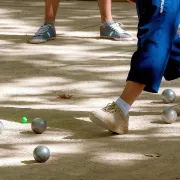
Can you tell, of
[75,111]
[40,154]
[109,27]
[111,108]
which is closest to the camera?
[40,154]

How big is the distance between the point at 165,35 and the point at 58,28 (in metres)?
4.46

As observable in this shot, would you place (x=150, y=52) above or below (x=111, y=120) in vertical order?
above

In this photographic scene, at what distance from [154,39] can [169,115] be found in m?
0.56

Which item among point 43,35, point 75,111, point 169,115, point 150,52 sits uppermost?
point 150,52

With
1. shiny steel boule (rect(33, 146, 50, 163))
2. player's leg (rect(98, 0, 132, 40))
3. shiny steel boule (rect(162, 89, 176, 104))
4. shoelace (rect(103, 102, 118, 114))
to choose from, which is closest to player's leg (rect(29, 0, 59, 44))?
player's leg (rect(98, 0, 132, 40))

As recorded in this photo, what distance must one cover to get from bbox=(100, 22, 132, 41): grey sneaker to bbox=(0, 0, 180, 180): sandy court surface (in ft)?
0.40

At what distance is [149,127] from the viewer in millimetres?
5262

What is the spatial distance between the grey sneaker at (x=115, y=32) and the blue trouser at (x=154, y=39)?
3.40 metres

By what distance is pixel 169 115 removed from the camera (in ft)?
17.3

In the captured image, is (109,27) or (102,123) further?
(109,27)

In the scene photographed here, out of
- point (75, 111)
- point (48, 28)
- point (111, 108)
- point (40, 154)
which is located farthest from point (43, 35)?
point (40, 154)

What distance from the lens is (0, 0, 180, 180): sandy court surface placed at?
14.4 feet

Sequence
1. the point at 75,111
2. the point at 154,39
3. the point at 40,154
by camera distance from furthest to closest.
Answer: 1. the point at 75,111
2. the point at 154,39
3. the point at 40,154

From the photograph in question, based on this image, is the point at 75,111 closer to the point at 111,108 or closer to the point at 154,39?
the point at 111,108
